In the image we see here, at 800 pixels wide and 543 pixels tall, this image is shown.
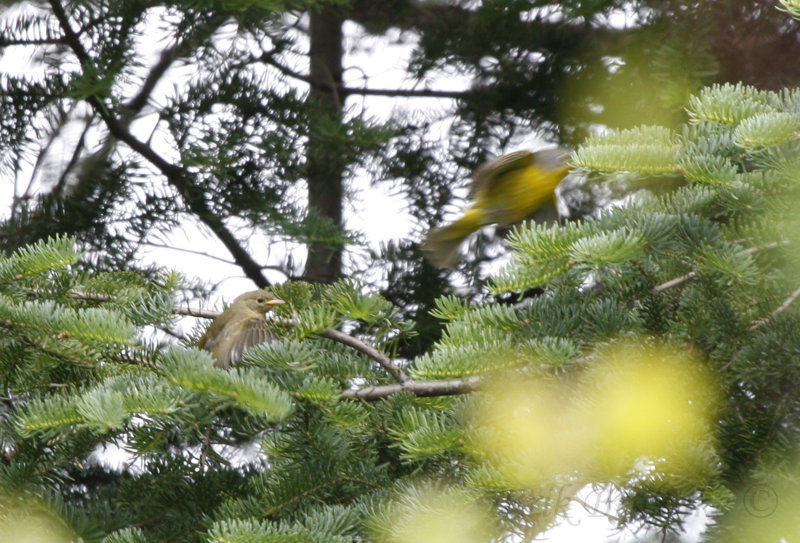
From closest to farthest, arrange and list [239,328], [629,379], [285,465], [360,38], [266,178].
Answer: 1. [629,379]
2. [285,465]
3. [239,328]
4. [266,178]
5. [360,38]

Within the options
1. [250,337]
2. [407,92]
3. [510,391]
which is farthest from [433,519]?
[407,92]

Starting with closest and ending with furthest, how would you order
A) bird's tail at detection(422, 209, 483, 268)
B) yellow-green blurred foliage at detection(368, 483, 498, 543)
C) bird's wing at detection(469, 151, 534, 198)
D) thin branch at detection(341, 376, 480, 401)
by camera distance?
yellow-green blurred foliage at detection(368, 483, 498, 543) < thin branch at detection(341, 376, 480, 401) < bird's wing at detection(469, 151, 534, 198) < bird's tail at detection(422, 209, 483, 268)

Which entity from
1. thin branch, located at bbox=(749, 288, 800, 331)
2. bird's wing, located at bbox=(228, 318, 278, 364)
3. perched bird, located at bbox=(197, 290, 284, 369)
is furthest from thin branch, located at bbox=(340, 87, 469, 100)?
thin branch, located at bbox=(749, 288, 800, 331)

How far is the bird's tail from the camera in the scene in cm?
304

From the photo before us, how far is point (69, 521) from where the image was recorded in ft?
6.48

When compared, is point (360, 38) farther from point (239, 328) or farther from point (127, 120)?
point (239, 328)

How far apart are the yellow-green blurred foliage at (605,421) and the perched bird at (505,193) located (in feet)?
3.82

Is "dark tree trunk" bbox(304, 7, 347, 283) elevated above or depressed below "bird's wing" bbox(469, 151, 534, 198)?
above

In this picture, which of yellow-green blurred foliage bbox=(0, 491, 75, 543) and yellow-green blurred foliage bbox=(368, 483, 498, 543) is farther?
yellow-green blurred foliage bbox=(0, 491, 75, 543)

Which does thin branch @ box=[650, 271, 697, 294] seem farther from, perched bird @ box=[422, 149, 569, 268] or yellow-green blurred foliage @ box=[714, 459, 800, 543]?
perched bird @ box=[422, 149, 569, 268]

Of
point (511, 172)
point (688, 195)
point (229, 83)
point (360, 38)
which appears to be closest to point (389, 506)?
point (688, 195)

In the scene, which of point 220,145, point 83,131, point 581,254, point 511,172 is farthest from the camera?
point 83,131

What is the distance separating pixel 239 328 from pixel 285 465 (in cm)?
57

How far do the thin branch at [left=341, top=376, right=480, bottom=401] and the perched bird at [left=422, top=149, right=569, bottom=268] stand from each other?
110cm
